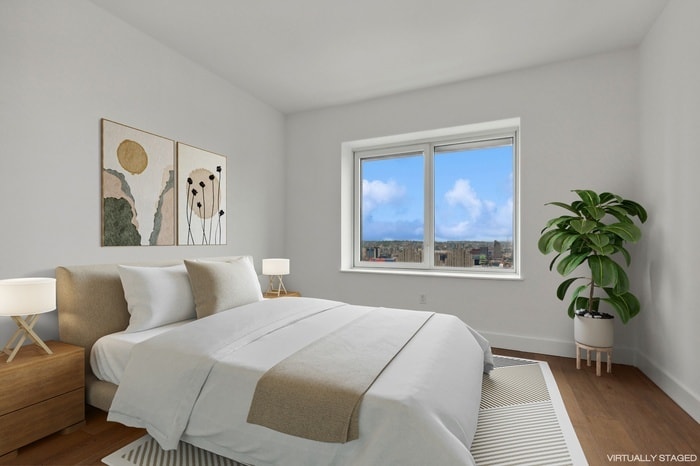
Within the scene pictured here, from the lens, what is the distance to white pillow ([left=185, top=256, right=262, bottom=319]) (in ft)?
8.57

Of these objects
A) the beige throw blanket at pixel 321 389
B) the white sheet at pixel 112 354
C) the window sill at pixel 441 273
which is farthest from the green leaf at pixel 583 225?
the white sheet at pixel 112 354

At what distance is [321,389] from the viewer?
1.51m

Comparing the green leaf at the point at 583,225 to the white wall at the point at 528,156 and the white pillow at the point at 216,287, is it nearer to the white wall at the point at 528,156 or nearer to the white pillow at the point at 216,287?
the white wall at the point at 528,156

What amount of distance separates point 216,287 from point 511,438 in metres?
2.10

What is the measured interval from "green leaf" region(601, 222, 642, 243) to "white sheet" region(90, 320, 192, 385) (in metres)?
3.39

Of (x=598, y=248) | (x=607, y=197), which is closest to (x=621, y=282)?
(x=598, y=248)

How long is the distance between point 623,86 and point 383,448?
365 cm

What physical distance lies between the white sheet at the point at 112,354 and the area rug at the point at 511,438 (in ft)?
1.44

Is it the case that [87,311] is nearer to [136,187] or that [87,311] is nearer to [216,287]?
[216,287]

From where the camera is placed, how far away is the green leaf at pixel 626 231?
2.77 meters

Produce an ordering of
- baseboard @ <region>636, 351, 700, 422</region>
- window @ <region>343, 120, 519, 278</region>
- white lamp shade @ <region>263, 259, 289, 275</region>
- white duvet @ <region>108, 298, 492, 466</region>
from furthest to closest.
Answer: window @ <region>343, 120, 519, 278</region>, white lamp shade @ <region>263, 259, 289, 275</region>, baseboard @ <region>636, 351, 700, 422</region>, white duvet @ <region>108, 298, 492, 466</region>

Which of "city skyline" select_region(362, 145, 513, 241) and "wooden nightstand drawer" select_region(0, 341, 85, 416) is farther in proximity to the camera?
"city skyline" select_region(362, 145, 513, 241)

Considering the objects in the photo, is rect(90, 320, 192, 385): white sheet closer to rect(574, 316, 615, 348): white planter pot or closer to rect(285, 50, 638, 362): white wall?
rect(285, 50, 638, 362): white wall

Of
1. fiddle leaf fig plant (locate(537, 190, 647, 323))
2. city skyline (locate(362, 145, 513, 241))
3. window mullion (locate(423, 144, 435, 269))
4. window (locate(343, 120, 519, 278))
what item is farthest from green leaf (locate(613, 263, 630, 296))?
window mullion (locate(423, 144, 435, 269))
